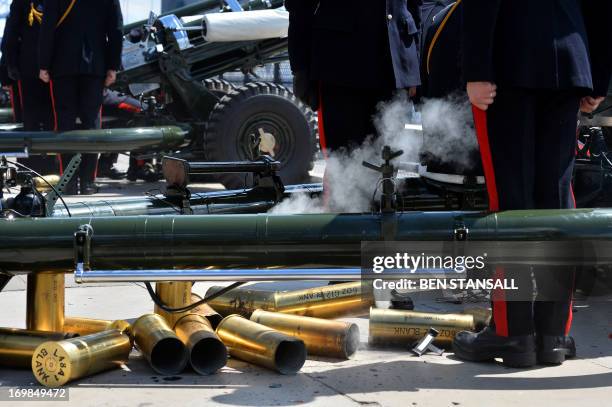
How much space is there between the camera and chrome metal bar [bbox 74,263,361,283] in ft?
12.0

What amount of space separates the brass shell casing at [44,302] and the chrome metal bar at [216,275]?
35 centimetres

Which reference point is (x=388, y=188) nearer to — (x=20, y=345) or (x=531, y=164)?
(x=531, y=164)

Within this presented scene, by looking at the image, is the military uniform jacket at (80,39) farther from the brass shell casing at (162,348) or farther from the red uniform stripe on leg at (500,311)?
the red uniform stripe on leg at (500,311)

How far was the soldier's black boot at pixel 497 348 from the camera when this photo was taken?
151 inches

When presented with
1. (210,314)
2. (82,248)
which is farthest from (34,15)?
(82,248)

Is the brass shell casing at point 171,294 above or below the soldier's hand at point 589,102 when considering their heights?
below

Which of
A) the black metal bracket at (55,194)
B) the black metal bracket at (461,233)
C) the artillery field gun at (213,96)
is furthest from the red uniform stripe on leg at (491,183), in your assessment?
the artillery field gun at (213,96)

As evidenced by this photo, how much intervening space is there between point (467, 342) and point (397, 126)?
145 cm

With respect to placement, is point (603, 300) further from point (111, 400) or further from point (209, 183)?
point (209, 183)

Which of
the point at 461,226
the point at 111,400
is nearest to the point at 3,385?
the point at 111,400

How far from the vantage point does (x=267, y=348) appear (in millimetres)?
3762

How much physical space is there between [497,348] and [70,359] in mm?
1566

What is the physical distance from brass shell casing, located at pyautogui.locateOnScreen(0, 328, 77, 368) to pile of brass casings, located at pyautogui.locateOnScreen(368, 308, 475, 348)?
1242mm

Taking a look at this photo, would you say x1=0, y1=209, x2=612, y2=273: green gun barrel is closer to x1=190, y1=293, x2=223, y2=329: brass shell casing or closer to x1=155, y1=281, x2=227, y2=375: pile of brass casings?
x1=155, y1=281, x2=227, y2=375: pile of brass casings
